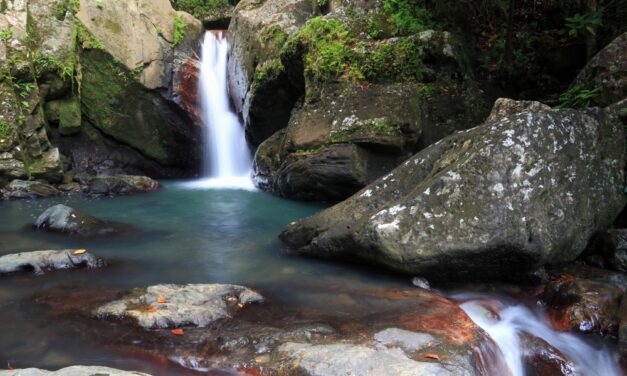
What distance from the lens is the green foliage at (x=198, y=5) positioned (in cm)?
1716

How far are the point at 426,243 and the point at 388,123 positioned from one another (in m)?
4.23

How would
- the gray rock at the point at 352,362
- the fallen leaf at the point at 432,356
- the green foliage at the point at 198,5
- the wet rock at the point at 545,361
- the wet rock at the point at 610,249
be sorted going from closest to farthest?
the gray rock at the point at 352,362 → the fallen leaf at the point at 432,356 → the wet rock at the point at 545,361 → the wet rock at the point at 610,249 → the green foliage at the point at 198,5

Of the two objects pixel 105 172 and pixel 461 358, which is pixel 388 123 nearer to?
pixel 461 358

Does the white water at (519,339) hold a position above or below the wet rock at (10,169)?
below

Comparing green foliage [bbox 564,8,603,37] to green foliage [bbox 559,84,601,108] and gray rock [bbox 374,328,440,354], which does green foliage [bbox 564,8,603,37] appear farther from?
gray rock [bbox 374,328,440,354]

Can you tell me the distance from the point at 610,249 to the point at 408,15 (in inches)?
255

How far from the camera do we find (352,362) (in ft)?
10.3

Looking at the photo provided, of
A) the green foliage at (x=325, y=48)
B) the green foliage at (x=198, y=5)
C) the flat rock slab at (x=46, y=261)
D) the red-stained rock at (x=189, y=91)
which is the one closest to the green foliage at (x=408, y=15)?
the green foliage at (x=325, y=48)

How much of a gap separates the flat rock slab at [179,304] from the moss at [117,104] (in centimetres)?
1026

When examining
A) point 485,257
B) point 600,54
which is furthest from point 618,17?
point 485,257

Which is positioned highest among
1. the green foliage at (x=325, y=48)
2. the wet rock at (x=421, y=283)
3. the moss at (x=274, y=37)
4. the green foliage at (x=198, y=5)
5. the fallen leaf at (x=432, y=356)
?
the green foliage at (x=198, y=5)

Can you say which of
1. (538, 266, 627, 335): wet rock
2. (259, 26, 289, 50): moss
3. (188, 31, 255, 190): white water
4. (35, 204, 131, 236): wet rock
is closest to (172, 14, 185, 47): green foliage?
(188, 31, 255, 190): white water

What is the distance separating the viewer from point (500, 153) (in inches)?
198

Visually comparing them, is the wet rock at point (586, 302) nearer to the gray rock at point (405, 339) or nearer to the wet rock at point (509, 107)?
the gray rock at point (405, 339)
